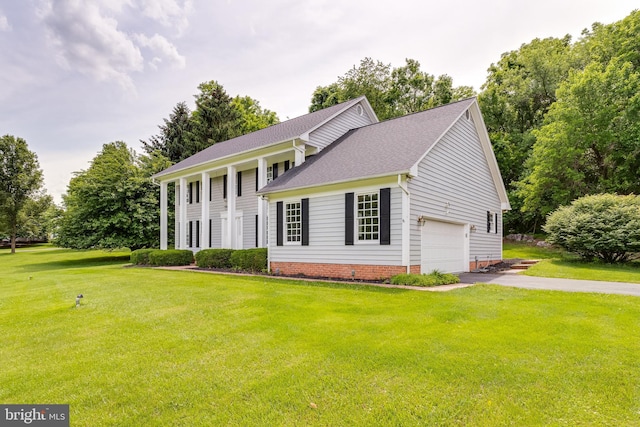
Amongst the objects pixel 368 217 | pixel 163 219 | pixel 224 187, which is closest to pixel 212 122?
pixel 163 219

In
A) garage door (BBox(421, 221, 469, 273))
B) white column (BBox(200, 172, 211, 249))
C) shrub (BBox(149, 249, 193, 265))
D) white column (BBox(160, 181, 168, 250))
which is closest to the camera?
garage door (BBox(421, 221, 469, 273))

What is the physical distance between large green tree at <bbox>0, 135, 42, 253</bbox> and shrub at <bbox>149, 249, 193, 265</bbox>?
26625 mm

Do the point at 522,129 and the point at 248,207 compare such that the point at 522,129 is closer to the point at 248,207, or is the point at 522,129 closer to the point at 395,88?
the point at 395,88

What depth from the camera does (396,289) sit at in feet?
29.4

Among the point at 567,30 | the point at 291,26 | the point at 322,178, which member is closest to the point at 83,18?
the point at 291,26

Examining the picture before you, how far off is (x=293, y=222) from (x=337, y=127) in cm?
563

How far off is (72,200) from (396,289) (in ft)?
80.7

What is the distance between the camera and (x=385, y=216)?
10.3 m

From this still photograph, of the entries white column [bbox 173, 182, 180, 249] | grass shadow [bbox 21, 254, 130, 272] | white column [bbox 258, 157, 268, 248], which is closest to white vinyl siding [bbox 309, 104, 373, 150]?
white column [bbox 258, 157, 268, 248]

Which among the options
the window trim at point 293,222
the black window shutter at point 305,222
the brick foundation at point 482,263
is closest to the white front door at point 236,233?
the window trim at point 293,222

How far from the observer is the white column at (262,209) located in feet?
48.3

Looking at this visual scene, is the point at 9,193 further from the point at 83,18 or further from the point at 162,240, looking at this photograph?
the point at 83,18

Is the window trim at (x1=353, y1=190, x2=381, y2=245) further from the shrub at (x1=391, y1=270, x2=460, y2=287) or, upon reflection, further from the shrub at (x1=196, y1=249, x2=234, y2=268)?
the shrub at (x1=196, y1=249, x2=234, y2=268)

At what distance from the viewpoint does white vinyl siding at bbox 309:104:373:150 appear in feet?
49.9
